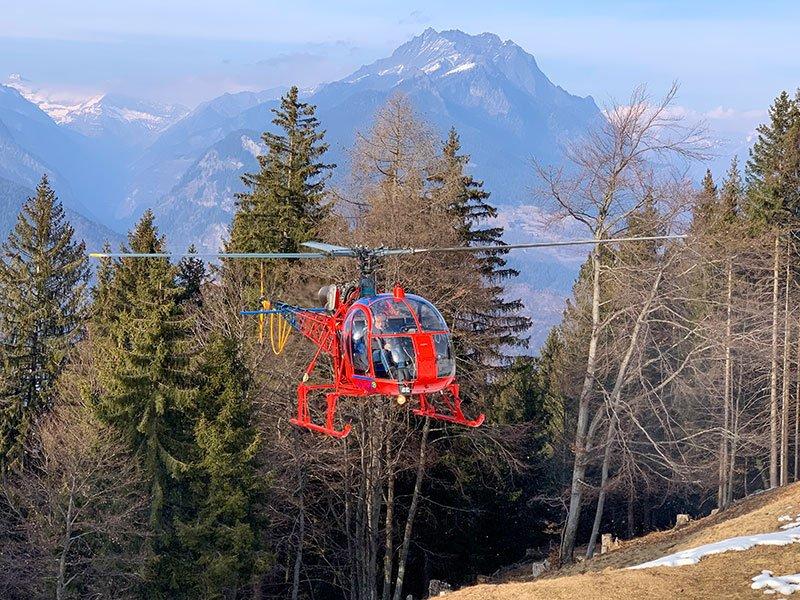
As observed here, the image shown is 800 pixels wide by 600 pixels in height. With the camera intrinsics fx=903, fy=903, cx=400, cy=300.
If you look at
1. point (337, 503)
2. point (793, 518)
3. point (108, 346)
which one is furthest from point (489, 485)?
point (793, 518)

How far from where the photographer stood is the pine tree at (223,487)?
24297 mm

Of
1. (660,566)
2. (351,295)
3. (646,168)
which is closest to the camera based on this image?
(660,566)

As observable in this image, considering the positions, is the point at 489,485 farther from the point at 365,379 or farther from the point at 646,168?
the point at 365,379

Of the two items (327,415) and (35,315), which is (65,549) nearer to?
(327,415)

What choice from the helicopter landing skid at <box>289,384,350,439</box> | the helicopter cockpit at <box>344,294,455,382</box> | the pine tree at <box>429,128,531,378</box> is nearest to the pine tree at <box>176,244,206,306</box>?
the pine tree at <box>429,128,531,378</box>

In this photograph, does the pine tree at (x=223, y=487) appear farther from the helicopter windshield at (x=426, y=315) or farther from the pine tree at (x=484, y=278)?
the helicopter windshield at (x=426, y=315)

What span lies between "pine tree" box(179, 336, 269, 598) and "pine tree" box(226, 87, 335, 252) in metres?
11.0

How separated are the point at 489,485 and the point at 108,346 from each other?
15.8 metres

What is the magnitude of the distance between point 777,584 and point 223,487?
15.5 m

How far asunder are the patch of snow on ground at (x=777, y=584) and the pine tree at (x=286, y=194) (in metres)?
24.4

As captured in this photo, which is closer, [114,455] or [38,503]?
[114,455]

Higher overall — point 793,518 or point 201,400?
point 201,400

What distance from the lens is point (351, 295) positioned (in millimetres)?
18312

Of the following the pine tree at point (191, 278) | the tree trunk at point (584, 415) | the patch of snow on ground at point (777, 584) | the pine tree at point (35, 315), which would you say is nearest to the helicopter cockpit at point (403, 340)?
the patch of snow on ground at point (777, 584)
